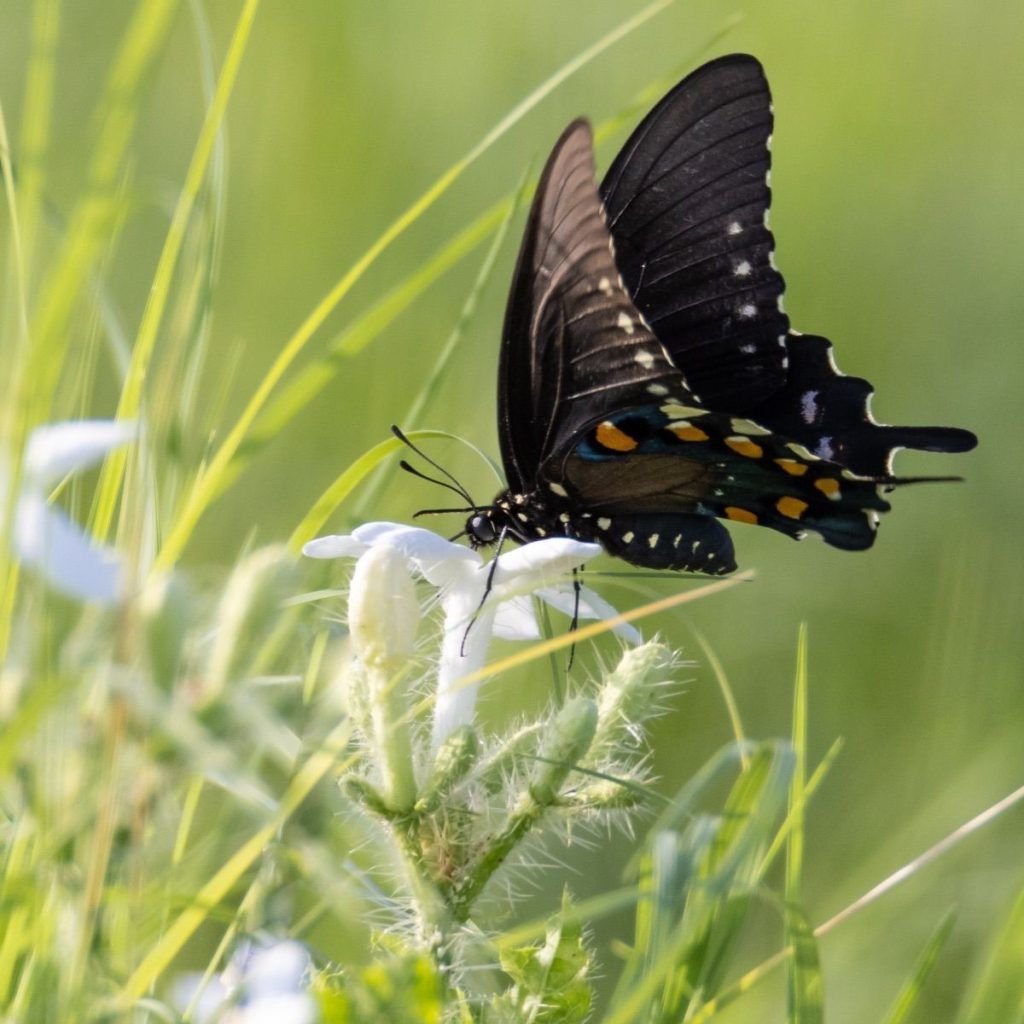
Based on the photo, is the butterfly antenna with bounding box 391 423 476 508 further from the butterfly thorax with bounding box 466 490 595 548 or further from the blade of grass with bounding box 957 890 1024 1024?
the blade of grass with bounding box 957 890 1024 1024

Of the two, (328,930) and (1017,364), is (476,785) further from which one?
(1017,364)

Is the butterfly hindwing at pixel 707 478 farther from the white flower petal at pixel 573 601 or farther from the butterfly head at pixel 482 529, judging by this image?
the white flower petal at pixel 573 601

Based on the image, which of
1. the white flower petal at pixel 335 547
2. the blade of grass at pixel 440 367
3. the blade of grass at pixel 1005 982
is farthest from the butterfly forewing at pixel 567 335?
the blade of grass at pixel 1005 982

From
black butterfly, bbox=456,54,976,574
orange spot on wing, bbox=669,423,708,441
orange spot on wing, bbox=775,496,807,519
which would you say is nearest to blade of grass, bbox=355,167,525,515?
black butterfly, bbox=456,54,976,574

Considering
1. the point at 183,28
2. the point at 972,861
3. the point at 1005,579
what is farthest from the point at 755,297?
the point at 183,28

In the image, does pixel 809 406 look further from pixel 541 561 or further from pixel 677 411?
pixel 541 561

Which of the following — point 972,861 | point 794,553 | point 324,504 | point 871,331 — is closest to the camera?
point 324,504
